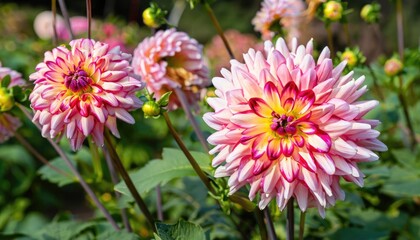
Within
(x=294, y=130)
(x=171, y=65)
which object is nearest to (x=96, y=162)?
(x=171, y=65)

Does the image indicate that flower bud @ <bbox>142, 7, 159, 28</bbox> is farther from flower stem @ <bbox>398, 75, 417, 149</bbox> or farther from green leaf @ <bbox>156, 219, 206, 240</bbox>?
flower stem @ <bbox>398, 75, 417, 149</bbox>

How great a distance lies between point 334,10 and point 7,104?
65 centimetres

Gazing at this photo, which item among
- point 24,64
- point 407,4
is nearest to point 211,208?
point 24,64

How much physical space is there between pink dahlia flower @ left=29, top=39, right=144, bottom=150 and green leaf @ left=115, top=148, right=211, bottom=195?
0.17 metres

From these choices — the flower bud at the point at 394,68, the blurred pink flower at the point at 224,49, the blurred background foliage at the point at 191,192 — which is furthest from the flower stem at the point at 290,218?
the blurred pink flower at the point at 224,49

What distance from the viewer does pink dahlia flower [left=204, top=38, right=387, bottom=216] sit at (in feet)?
2.72

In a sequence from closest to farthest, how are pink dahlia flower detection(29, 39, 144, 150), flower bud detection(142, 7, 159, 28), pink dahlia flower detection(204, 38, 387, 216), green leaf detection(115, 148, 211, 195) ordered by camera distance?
pink dahlia flower detection(204, 38, 387, 216)
pink dahlia flower detection(29, 39, 144, 150)
green leaf detection(115, 148, 211, 195)
flower bud detection(142, 7, 159, 28)

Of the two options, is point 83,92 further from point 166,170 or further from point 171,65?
point 171,65

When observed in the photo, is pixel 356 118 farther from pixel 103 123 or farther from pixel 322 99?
pixel 103 123

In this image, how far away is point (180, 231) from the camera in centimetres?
97

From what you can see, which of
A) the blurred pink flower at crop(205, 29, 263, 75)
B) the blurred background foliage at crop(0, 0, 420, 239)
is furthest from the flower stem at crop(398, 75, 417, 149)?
the blurred pink flower at crop(205, 29, 263, 75)

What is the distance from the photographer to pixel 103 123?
94 centimetres

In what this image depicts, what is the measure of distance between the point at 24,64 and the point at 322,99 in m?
2.62

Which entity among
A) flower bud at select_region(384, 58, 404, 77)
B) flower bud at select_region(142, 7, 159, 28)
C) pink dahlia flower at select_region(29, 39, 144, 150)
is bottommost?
flower bud at select_region(384, 58, 404, 77)
